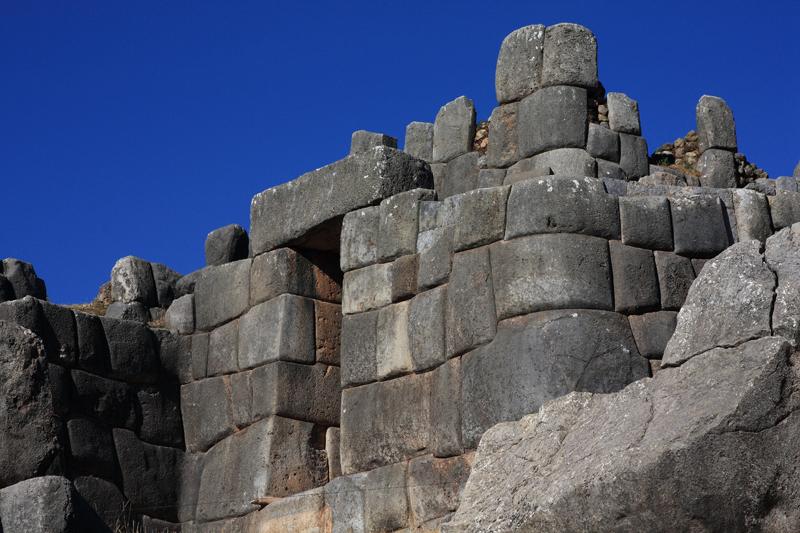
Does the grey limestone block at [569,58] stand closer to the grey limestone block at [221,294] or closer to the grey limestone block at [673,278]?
the grey limestone block at [221,294]

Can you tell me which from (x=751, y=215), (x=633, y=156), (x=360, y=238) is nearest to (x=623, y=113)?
(x=633, y=156)

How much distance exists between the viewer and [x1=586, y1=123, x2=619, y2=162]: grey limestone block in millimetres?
14922

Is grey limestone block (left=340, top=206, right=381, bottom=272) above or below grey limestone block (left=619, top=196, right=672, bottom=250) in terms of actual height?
above

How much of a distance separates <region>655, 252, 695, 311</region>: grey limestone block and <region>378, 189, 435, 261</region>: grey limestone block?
2.20 meters

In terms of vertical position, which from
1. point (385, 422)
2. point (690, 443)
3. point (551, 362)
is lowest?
point (690, 443)

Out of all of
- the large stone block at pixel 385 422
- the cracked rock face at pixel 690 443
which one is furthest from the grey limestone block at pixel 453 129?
the cracked rock face at pixel 690 443

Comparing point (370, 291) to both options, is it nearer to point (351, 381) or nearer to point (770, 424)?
point (351, 381)

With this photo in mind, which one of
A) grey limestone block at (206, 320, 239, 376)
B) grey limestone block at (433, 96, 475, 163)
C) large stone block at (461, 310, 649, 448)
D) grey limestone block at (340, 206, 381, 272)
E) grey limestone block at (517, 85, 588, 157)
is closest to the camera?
large stone block at (461, 310, 649, 448)

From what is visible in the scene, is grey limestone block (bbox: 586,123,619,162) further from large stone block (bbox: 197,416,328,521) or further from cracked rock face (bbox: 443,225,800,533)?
cracked rock face (bbox: 443,225,800,533)

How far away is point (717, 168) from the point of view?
685 inches

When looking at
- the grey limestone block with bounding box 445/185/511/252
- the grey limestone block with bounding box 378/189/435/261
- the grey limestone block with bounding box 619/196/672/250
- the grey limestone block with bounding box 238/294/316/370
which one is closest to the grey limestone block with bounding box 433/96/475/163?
the grey limestone block with bounding box 238/294/316/370

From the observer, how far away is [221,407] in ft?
44.0

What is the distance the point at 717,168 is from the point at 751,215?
6968 mm

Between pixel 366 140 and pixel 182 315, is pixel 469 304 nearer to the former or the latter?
pixel 182 315
